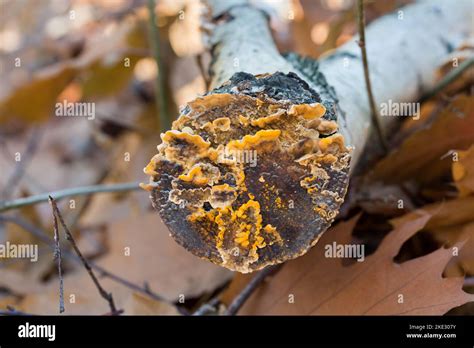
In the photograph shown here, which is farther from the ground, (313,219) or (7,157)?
(7,157)

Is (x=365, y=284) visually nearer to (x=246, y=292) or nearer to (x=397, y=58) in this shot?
(x=246, y=292)

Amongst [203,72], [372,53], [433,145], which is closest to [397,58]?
[372,53]

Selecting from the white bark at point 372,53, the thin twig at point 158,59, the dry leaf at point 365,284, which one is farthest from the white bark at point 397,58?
the thin twig at point 158,59

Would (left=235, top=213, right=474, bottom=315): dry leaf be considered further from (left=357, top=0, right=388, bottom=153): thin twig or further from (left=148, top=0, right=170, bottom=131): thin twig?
(left=148, top=0, right=170, bottom=131): thin twig

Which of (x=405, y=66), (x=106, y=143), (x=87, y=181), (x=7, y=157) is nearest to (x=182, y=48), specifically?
(x=106, y=143)

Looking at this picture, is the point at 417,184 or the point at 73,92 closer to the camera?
the point at 417,184
